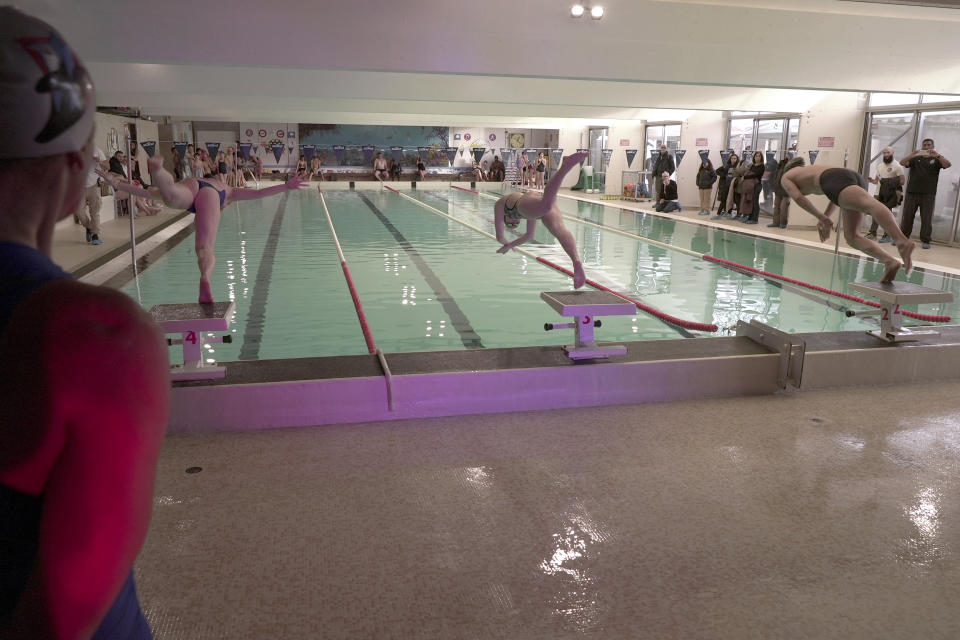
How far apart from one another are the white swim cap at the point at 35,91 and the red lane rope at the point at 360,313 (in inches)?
178

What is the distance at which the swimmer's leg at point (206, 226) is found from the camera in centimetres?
397

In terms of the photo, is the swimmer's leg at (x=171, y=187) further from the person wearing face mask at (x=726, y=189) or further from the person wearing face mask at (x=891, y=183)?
the person wearing face mask at (x=726, y=189)

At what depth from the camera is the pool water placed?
6180 mm

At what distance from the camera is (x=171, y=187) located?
12.7ft

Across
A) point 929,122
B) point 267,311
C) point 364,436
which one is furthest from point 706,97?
point 364,436

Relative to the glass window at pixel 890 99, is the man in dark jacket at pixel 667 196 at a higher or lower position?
lower

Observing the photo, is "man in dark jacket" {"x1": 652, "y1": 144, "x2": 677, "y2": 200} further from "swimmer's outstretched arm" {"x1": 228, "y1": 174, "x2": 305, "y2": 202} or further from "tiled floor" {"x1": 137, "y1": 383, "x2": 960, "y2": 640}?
"swimmer's outstretched arm" {"x1": 228, "y1": 174, "x2": 305, "y2": 202}

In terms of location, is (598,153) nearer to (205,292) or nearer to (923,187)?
(923,187)

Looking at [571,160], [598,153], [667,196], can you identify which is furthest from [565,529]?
[598,153]

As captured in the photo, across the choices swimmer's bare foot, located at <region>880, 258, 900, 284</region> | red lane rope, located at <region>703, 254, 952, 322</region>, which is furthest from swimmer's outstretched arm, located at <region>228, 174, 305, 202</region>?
red lane rope, located at <region>703, 254, 952, 322</region>

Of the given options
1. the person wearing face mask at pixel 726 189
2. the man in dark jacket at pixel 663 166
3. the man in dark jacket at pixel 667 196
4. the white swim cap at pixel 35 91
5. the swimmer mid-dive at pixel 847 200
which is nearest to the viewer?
the white swim cap at pixel 35 91

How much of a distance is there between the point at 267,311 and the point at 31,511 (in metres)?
6.34

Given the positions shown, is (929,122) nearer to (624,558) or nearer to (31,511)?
(624,558)

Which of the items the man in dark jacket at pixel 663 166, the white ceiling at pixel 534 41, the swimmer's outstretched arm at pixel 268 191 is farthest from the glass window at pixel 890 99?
the swimmer's outstretched arm at pixel 268 191
